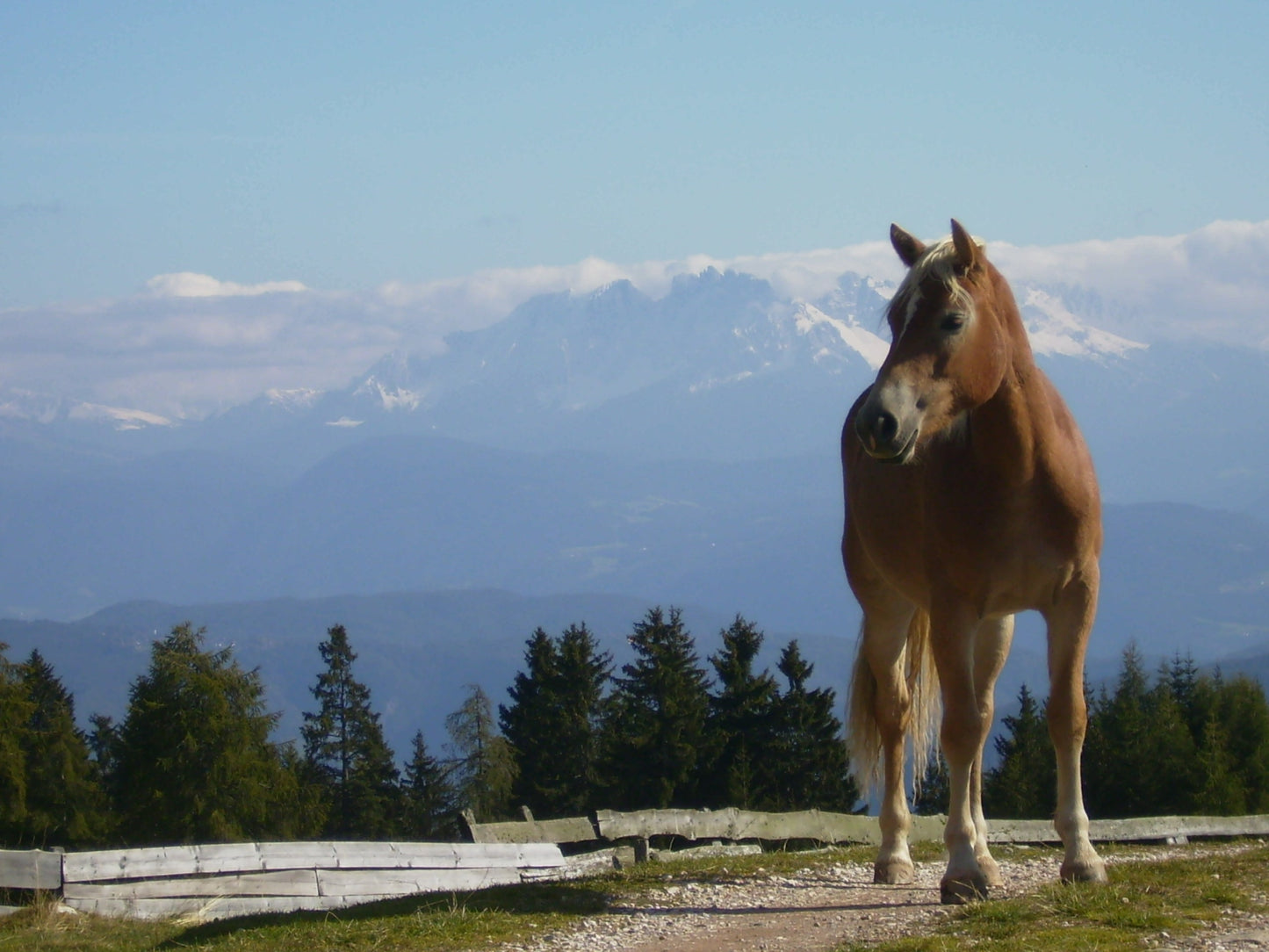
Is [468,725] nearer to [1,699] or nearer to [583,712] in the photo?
[583,712]

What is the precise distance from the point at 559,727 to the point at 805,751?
1373 centimetres

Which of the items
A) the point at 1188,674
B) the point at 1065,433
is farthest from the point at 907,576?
the point at 1188,674

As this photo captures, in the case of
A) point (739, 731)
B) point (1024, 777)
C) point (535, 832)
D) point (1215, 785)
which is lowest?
point (1024, 777)

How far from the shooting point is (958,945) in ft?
21.7

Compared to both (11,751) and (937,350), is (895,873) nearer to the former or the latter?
(937,350)

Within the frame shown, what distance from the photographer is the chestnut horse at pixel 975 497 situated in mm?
7426

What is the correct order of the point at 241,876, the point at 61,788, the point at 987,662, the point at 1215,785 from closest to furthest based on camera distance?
the point at 987,662 < the point at 241,876 < the point at 1215,785 < the point at 61,788

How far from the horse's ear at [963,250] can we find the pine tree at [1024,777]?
2644 centimetres

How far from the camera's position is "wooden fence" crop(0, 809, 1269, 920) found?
11.8 metres

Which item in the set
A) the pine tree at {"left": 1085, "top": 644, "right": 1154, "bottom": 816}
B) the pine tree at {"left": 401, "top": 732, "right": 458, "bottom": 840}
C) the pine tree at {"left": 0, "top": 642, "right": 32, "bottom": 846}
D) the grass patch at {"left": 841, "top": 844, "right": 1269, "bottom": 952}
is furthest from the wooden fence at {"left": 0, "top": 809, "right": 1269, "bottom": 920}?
the pine tree at {"left": 401, "top": 732, "right": 458, "bottom": 840}

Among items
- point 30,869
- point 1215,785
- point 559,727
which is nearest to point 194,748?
point 559,727

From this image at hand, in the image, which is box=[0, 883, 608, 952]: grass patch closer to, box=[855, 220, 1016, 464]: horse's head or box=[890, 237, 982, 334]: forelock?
box=[855, 220, 1016, 464]: horse's head

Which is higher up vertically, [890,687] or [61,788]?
[890,687]

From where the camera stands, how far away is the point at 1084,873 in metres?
8.09
